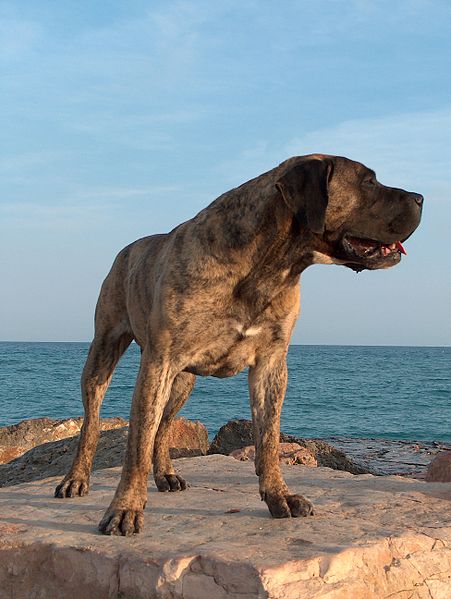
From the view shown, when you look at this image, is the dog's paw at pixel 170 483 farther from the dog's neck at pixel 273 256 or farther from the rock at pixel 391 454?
the rock at pixel 391 454

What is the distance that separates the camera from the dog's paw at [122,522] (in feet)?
14.1

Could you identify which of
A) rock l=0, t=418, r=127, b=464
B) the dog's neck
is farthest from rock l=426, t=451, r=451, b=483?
rock l=0, t=418, r=127, b=464

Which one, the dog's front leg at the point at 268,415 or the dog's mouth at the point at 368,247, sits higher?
the dog's mouth at the point at 368,247

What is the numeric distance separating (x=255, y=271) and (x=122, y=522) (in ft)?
5.45

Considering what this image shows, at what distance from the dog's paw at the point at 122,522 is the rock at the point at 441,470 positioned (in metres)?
3.63

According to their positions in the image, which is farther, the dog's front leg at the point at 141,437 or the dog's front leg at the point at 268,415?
the dog's front leg at the point at 268,415

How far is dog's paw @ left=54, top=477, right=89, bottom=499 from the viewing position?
5.57 meters

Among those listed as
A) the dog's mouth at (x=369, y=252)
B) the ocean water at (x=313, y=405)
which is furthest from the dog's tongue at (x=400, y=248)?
the ocean water at (x=313, y=405)

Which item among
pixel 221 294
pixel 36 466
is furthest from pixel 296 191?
pixel 36 466

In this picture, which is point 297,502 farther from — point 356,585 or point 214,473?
point 214,473

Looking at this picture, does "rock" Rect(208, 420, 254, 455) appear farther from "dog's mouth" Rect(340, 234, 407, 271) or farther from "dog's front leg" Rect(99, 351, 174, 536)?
"dog's mouth" Rect(340, 234, 407, 271)

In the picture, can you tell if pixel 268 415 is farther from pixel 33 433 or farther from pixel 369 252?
pixel 33 433

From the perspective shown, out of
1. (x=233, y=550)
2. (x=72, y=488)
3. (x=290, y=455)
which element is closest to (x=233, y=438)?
(x=290, y=455)

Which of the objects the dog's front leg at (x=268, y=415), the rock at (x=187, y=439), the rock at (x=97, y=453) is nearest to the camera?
the dog's front leg at (x=268, y=415)
